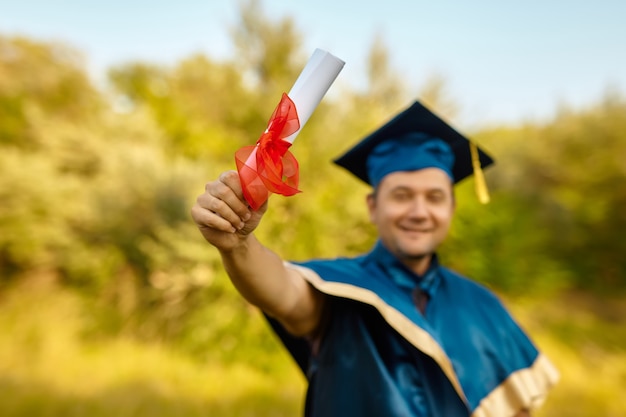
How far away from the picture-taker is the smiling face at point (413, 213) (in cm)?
134

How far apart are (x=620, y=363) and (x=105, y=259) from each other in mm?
6434

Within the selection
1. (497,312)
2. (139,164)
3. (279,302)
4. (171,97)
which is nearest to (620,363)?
(497,312)

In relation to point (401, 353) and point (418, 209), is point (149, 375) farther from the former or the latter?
point (418, 209)

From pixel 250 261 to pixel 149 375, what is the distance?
3734 millimetres

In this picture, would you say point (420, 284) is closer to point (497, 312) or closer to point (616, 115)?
point (497, 312)

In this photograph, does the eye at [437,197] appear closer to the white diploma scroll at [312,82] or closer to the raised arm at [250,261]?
the raised arm at [250,261]

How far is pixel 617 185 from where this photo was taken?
6.22 metres

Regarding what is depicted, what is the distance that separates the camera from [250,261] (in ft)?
3.03

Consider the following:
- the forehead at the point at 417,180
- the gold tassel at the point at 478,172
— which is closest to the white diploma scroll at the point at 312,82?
the forehead at the point at 417,180

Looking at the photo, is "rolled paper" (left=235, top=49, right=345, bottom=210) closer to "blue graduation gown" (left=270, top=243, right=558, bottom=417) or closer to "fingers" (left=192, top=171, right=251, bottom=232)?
"fingers" (left=192, top=171, right=251, bottom=232)

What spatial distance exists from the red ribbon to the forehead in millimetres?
652

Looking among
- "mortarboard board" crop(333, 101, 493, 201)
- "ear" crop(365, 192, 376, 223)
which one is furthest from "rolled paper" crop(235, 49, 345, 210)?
"ear" crop(365, 192, 376, 223)

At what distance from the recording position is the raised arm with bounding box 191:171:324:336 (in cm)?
77

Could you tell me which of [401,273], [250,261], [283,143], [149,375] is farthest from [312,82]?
[149,375]
